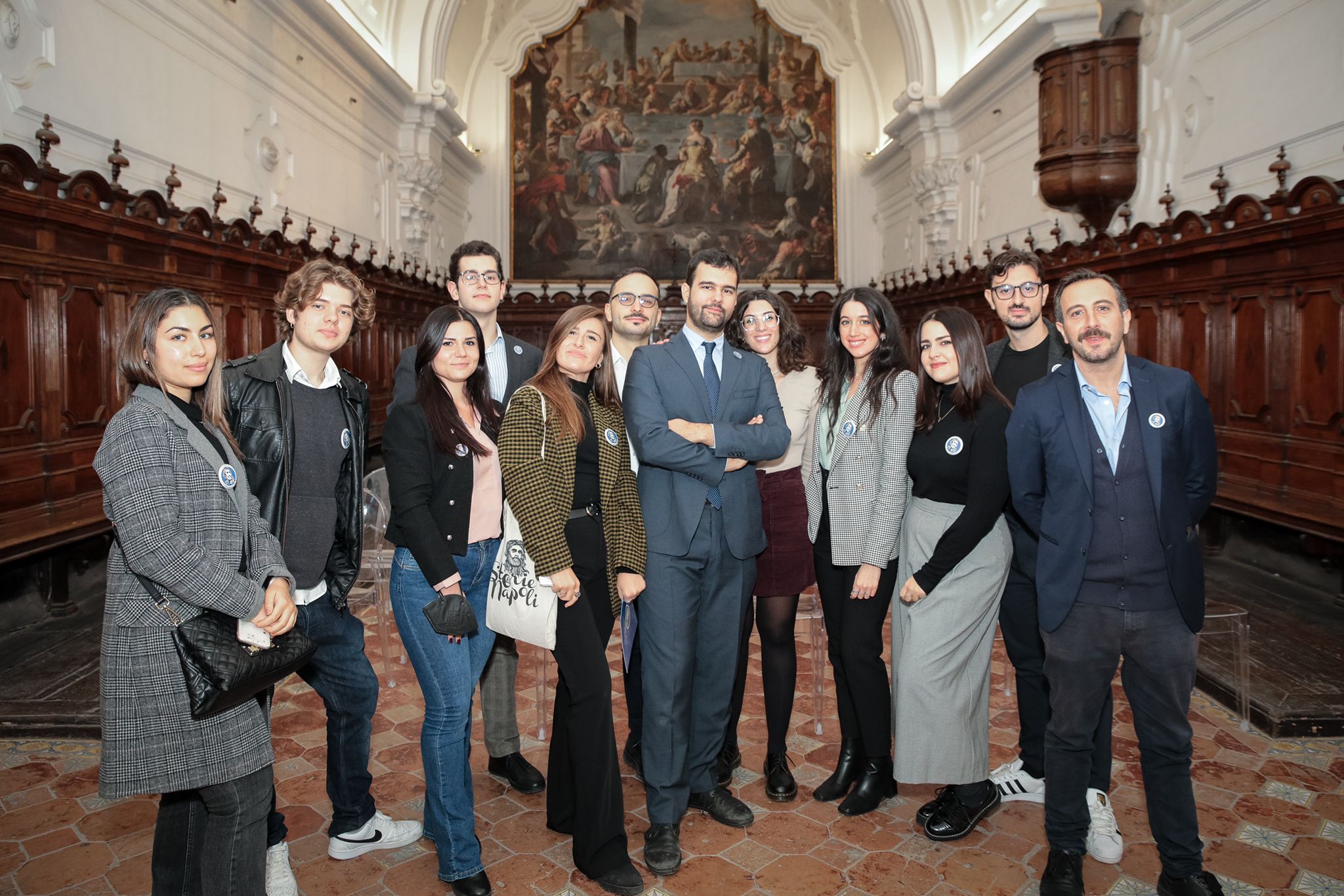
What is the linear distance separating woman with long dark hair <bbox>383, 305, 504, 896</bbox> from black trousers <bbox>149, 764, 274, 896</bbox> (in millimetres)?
553

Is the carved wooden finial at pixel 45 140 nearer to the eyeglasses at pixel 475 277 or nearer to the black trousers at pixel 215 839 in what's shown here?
the eyeglasses at pixel 475 277

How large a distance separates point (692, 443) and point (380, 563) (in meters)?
2.74

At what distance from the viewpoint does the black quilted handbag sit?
6.44 feet

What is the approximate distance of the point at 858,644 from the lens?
316cm

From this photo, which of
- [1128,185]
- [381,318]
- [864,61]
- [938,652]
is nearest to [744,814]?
[938,652]

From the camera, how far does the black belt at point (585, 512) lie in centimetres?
276

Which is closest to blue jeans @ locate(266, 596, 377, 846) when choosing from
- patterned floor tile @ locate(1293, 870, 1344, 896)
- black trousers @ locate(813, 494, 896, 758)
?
black trousers @ locate(813, 494, 896, 758)

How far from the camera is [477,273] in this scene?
136 inches

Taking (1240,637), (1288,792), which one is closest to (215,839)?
(1288,792)

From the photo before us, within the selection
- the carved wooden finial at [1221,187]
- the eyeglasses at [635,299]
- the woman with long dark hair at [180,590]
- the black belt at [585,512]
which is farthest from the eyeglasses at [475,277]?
the carved wooden finial at [1221,187]

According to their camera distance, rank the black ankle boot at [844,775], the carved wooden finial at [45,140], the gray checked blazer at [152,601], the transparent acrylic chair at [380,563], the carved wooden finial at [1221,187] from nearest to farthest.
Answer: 1. the gray checked blazer at [152,601]
2. the black ankle boot at [844,775]
3. the transparent acrylic chair at [380,563]
4. the carved wooden finial at [45,140]
5. the carved wooden finial at [1221,187]

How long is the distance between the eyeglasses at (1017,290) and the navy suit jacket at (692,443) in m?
1.06

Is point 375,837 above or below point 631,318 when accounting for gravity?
below

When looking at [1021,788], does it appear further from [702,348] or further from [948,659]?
[702,348]
